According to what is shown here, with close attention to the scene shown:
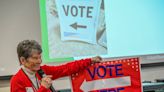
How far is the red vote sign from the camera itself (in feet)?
10.2

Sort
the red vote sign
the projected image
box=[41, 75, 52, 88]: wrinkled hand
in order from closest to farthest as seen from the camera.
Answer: box=[41, 75, 52, 88]: wrinkled hand
the red vote sign
the projected image

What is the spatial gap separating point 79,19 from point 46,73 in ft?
4.08

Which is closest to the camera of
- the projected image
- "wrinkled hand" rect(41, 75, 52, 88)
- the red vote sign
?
"wrinkled hand" rect(41, 75, 52, 88)

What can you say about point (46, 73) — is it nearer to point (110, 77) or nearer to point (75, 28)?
point (110, 77)

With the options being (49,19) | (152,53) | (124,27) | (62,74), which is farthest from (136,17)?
(62,74)

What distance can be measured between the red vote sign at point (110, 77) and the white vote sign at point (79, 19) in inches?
34.5

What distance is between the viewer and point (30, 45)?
257 cm

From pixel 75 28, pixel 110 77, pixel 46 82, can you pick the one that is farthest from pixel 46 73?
pixel 75 28

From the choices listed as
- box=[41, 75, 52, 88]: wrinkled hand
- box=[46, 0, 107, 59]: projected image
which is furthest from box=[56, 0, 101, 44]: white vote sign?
box=[41, 75, 52, 88]: wrinkled hand

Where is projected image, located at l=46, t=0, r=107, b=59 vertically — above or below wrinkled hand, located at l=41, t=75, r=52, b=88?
above

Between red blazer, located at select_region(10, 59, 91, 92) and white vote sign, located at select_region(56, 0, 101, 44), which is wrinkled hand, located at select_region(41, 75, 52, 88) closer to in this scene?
red blazer, located at select_region(10, 59, 91, 92)

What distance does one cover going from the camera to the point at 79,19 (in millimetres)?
3947

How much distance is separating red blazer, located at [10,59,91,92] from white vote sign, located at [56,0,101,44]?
3.03ft

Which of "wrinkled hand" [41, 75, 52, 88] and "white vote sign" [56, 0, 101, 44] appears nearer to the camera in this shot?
"wrinkled hand" [41, 75, 52, 88]
